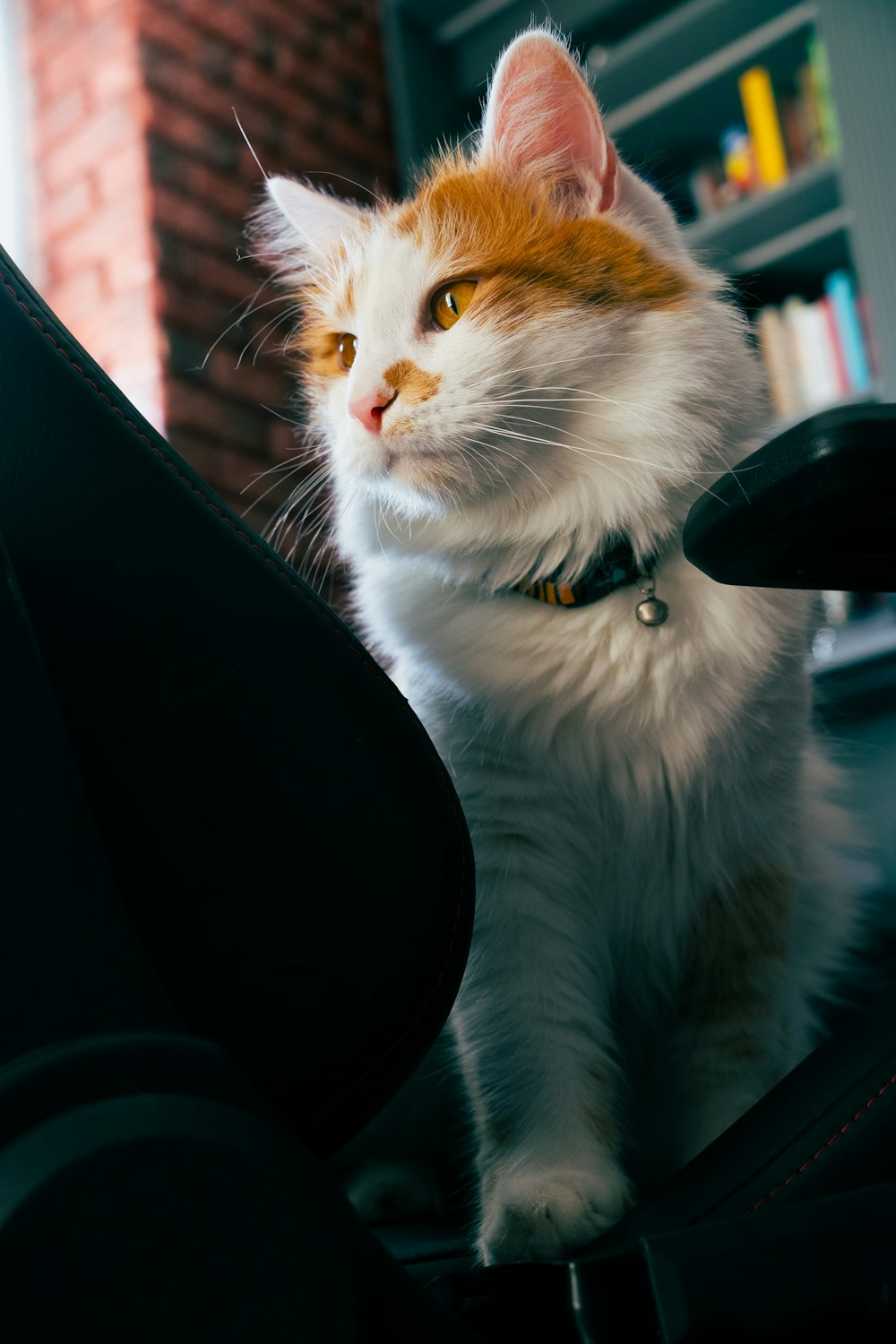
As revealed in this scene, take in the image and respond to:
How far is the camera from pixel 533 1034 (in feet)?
2.70

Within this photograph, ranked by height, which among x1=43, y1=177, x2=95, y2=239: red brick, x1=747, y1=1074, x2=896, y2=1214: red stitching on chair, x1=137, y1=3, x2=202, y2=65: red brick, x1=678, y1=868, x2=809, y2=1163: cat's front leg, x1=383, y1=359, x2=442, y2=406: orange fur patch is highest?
x1=137, y1=3, x2=202, y2=65: red brick

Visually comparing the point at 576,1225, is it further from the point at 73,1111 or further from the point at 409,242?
Answer: the point at 409,242

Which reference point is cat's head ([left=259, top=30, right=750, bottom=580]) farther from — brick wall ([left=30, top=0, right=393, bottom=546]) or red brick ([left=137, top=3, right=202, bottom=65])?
red brick ([left=137, top=3, right=202, bottom=65])

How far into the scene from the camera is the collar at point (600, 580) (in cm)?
88

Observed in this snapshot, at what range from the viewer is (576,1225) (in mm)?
686

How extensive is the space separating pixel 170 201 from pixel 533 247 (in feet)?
6.44

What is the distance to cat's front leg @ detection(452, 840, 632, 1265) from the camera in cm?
78

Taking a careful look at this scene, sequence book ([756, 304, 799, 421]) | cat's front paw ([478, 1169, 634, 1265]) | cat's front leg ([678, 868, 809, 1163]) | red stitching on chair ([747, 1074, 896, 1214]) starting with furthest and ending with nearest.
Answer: book ([756, 304, 799, 421]) < cat's front leg ([678, 868, 809, 1163]) < cat's front paw ([478, 1169, 634, 1265]) < red stitching on chair ([747, 1074, 896, 1214])

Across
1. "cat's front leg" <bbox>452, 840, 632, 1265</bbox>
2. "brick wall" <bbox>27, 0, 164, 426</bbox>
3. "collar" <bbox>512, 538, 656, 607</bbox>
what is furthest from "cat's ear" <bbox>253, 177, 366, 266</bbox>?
"brick wall" <bbox>27, 0, 164, 426</bbox>

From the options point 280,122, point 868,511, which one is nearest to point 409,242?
point 868,511

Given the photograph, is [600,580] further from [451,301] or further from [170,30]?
[170,30]

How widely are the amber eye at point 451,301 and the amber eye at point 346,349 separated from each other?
15 centimetres

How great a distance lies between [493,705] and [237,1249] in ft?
1.84

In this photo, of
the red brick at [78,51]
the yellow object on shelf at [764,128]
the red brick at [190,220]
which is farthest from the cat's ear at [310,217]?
the yellow object on shelf at [764,128]
